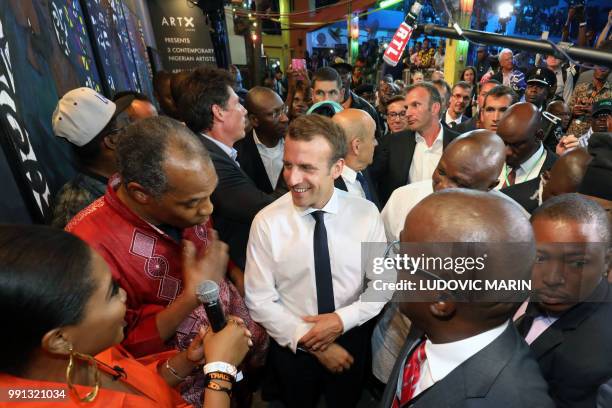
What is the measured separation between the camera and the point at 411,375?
46.2 inches

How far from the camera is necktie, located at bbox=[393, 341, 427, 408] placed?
1.13 meters

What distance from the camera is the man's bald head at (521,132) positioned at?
105 inches

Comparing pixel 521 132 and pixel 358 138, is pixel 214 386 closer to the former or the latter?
pixel 358 138

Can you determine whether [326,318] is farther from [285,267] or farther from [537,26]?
[537,26]

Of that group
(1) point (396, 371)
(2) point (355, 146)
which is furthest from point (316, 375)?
(2) point (355, 146)

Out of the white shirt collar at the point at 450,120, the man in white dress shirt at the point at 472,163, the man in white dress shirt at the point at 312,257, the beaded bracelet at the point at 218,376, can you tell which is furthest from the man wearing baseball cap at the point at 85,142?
the white shirt collar at the point at 450,120

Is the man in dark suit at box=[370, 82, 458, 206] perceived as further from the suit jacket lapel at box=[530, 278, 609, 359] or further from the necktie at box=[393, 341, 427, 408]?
the necktie at box=[393, 341, 427, 408]

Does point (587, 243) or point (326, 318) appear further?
point (326, 318)

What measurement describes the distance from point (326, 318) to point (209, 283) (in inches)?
28.7

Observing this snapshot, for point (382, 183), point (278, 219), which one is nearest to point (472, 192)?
point (278, 219)

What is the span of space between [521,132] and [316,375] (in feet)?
7.72

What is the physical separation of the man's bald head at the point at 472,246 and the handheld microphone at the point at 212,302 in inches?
26.4

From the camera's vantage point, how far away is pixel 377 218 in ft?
6.01

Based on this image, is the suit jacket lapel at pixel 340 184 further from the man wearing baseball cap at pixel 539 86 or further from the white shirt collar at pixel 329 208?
the man wearing baseball cap at pixel 539 86
